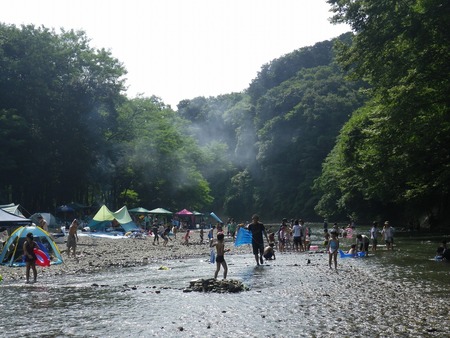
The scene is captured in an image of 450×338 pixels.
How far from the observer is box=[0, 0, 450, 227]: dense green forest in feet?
94.4

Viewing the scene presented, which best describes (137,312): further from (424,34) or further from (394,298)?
(424,34)

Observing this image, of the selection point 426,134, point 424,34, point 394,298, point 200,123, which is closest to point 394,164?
point 426,134

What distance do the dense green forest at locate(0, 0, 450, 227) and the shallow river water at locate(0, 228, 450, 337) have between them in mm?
12115

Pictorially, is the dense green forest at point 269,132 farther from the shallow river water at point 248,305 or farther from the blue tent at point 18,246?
the blue tent at point 18,246

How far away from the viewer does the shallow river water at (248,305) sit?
10.6 metres

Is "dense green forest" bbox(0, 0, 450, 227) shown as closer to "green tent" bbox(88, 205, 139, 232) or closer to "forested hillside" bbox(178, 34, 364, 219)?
"forested hillside" bbox(178, 34, 364, 219)

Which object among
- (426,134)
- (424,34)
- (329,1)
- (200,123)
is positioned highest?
(200,123)

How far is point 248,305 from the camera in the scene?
1324 cm

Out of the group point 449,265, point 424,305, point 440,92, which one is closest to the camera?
point 424,305

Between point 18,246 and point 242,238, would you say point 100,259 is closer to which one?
point 18,246

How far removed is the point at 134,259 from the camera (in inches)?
1088

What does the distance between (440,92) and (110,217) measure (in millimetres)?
30506

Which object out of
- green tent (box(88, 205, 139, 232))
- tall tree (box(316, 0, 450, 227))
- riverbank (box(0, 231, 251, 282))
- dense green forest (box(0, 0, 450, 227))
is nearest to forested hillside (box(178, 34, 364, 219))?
dense green forest (box(0, 0, 450, 227))

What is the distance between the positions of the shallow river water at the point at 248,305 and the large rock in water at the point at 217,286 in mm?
332
